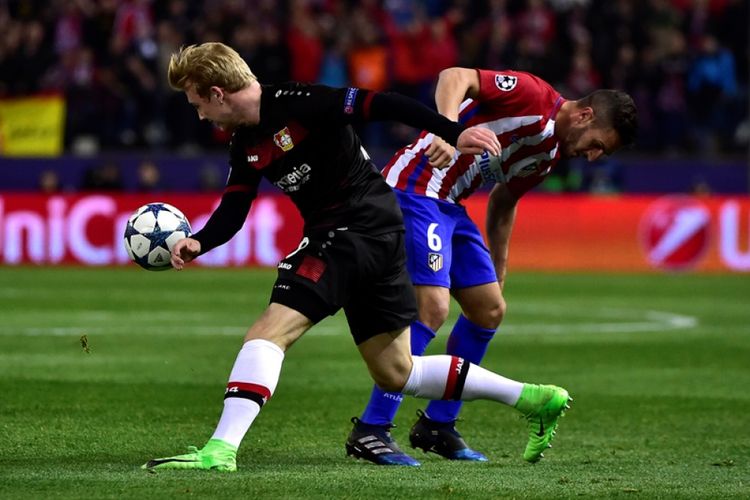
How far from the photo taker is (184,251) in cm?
691

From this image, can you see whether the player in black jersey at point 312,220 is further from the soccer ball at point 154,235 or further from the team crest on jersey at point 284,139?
the soccer ball at point 154,235

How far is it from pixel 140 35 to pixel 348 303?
18.4 meters

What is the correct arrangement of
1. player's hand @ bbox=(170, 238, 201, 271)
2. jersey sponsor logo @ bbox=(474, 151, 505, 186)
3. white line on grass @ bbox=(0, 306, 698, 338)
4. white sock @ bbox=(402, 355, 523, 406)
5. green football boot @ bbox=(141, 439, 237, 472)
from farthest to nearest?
white line on grass @ bbox=(0, 306, 698, 338), jersey sponsor logo @ bbox=(474, 151, 505, 186), white sock @ bbox=(402, 355, 523, 406), player's hand @ bbox=(170, 238, 201, 271), green football boot @ bbox=(141, 439, 237, 472)

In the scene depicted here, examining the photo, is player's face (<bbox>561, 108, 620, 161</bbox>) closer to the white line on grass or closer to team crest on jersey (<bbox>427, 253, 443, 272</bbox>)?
team crest on jersey (<bbox>427, 253, 443, 272</bbox>)

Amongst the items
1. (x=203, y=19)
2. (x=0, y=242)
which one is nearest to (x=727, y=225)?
(x=203, y=19)

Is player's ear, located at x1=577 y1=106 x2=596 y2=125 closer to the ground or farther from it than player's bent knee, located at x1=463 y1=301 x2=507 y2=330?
farther from it

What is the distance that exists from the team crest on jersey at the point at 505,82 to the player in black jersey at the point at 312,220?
3.04 ft

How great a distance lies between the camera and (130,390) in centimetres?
1037

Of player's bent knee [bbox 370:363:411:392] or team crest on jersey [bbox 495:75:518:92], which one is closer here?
player's bent knee [bbox 370:363:411:392]

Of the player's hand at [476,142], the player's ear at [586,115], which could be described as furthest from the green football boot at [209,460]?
the player's ear at [586,115]

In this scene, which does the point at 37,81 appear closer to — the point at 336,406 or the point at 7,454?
the point at 336,406

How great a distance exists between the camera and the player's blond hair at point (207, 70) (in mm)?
6570

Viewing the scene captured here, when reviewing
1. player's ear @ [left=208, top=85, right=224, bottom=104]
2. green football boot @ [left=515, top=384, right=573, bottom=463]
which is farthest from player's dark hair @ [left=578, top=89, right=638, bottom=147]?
player's ear @ [left=208, top=85, right=224, bottom=104]

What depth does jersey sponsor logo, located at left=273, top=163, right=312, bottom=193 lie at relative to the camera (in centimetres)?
681
